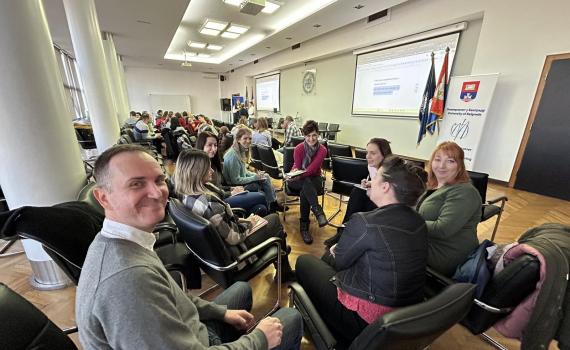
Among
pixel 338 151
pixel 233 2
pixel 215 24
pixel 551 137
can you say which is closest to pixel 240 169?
pixel 338 151

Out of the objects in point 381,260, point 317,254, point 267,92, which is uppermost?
point 267,92

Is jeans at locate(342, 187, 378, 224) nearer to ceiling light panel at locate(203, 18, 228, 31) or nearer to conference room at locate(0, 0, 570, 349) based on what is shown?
conference room at locate(0, 0, 570, 349)

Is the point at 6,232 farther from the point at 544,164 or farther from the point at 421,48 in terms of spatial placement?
the point at 421,48

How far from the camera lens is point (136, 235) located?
70 cm

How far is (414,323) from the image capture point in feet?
2.16

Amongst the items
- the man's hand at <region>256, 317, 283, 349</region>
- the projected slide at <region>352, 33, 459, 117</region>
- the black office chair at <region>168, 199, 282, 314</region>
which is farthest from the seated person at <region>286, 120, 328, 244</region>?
the projected slide at <region>352, 33, 459, 117</region>

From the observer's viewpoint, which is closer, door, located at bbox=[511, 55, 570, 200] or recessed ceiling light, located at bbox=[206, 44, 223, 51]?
door, located at bbox=[511, 55, 570, 200]

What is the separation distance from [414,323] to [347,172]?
6.80 ft

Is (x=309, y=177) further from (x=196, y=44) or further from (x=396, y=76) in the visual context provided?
(x=196, y=44)

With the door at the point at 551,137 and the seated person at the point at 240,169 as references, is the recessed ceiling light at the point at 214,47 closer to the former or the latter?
the seated person at the point at 240,169

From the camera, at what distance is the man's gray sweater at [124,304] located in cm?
56

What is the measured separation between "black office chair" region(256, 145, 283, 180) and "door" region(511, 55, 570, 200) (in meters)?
4.15

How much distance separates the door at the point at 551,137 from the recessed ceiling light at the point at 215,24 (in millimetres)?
7387

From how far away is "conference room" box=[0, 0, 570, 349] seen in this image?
101cm
